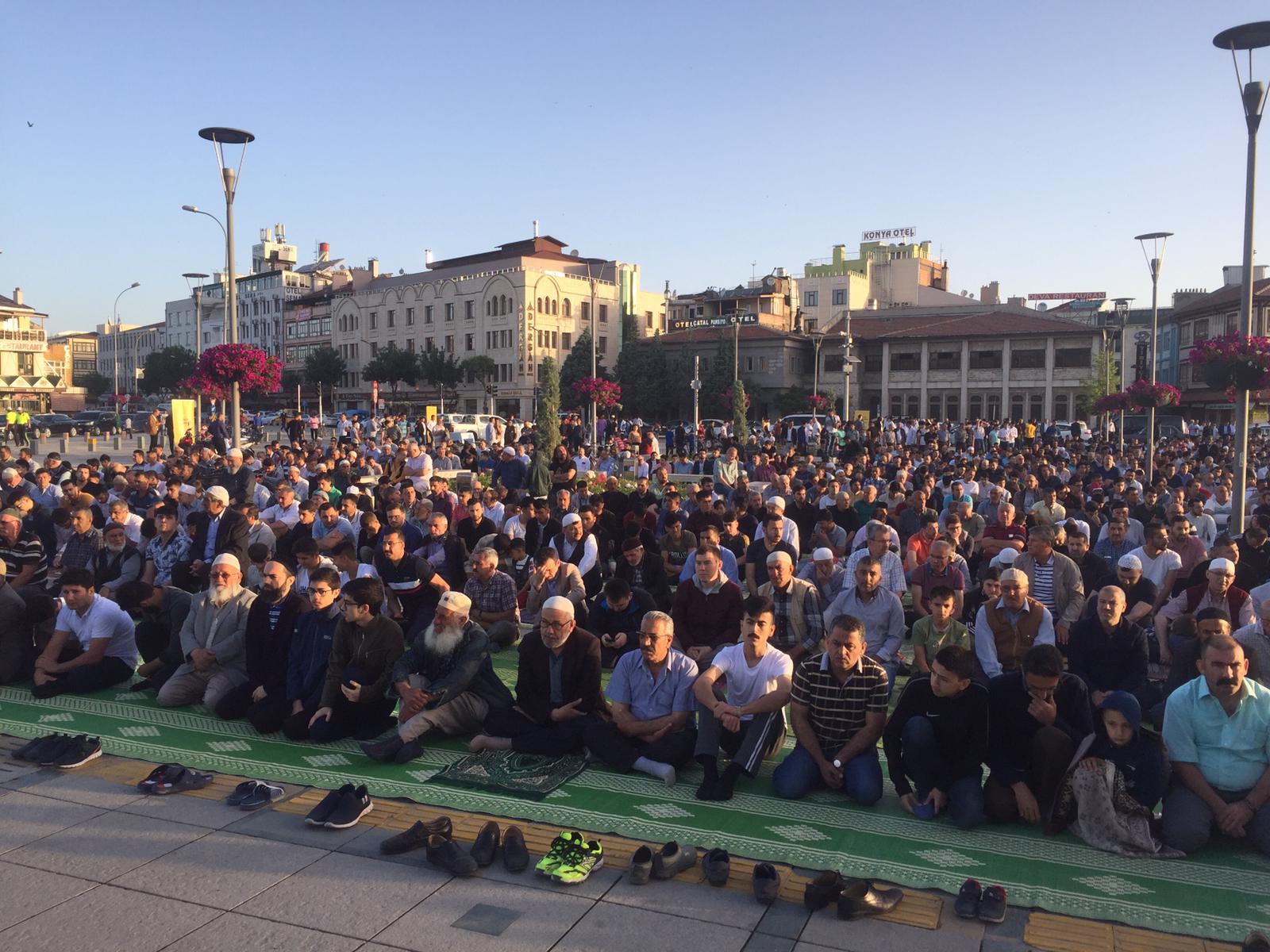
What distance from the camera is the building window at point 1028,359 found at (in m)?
60.1

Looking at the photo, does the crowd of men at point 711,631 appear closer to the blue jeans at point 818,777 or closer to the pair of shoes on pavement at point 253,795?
the blue jeans at point 818,777

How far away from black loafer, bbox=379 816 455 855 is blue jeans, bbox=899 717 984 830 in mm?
2692

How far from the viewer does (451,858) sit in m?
4.86

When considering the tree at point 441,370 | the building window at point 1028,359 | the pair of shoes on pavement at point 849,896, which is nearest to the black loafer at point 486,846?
the pair of shoes on pavement at point 849,896

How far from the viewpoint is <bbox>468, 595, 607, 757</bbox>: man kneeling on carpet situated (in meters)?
6.68

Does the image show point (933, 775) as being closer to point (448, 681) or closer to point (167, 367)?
point (448, 681)

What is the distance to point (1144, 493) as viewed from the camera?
1350 centimetres

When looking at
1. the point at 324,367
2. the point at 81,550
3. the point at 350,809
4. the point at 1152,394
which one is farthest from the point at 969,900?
the point at 324,367

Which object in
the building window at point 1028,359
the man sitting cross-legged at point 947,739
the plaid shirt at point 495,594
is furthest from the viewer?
the building window at point 1028,359

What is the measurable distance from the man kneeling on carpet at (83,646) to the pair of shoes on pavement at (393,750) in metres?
3.02

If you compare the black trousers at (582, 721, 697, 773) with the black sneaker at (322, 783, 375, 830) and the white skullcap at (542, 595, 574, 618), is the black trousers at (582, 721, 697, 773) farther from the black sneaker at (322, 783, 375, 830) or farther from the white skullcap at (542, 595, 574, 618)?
the black sneaker at (322, 783, 375, 830)

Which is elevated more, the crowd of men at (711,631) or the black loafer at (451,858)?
the crowd of men at (711,631)

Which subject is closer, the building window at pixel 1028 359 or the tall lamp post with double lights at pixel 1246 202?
the tall lamp post with double lights at pixel 1246 202

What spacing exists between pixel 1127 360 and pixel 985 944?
240ft
